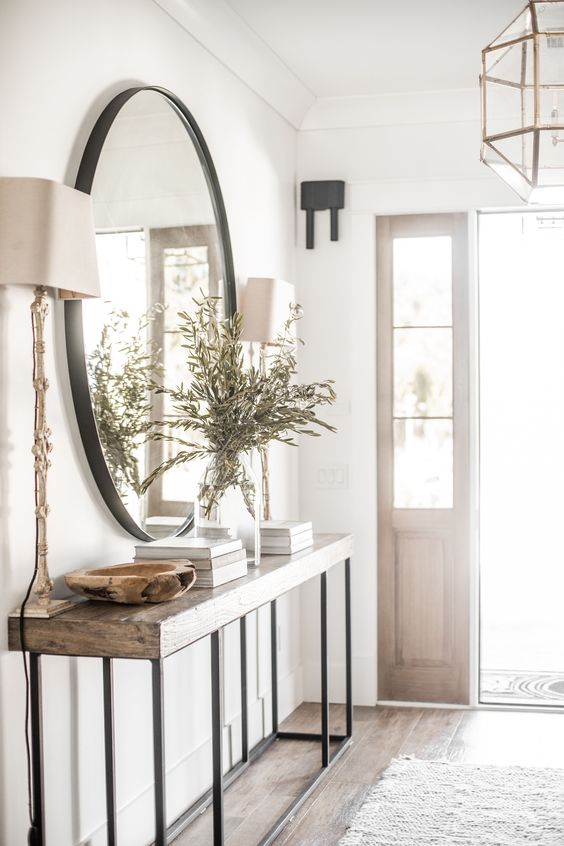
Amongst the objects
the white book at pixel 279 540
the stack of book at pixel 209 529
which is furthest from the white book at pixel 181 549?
the white book at pixel 279 540

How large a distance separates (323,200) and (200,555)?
253 cm

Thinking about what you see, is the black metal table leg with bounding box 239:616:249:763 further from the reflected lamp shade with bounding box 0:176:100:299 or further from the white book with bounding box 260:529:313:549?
the reflected lamp shade with bounding box 0:176:100:299

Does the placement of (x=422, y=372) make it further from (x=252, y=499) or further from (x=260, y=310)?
(x=252, y=499)

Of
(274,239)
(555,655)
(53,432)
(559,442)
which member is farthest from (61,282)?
(559,442)

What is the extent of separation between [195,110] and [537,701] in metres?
3.07

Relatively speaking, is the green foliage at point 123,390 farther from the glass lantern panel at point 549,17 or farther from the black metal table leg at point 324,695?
the glass lantern panel at point 549,17

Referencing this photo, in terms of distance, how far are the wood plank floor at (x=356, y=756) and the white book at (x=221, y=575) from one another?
902 mm

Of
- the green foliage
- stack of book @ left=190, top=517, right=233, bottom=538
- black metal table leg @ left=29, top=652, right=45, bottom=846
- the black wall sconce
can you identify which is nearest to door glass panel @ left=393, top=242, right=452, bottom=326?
the black wall sconce

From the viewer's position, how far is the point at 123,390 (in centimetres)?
283

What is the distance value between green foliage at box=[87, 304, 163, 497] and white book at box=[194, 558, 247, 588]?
→ 34 centimetres

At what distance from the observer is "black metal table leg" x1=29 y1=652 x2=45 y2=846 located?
2.27 meters

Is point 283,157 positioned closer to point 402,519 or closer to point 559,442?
point 402,519

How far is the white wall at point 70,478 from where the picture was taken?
7.52 feet

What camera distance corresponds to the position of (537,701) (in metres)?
4.64
